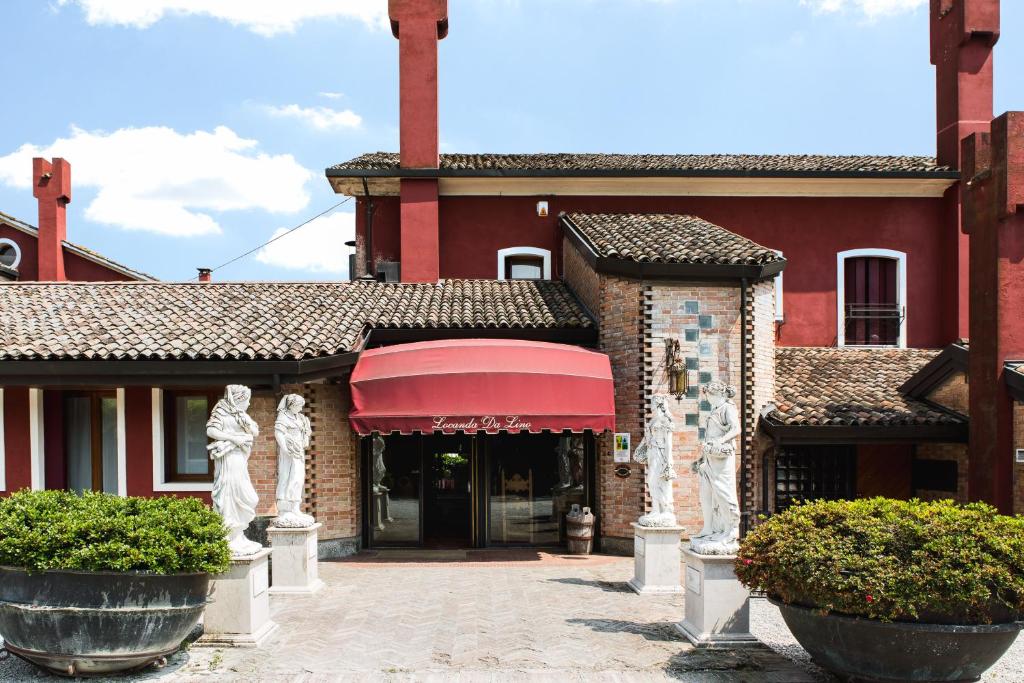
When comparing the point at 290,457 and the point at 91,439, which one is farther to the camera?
the point at 91,439

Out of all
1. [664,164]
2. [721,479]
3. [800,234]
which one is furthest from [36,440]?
[800,234]

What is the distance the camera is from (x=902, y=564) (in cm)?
652

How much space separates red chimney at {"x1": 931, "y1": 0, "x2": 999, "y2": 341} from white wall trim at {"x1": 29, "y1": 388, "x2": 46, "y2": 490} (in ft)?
60.2

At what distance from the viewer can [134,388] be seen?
13.8 metres

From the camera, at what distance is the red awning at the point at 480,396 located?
42.5 feet

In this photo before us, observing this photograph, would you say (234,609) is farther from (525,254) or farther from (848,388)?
(848,388)

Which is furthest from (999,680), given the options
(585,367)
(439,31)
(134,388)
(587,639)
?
(439,31)

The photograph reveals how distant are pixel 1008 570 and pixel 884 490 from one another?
31.4ft

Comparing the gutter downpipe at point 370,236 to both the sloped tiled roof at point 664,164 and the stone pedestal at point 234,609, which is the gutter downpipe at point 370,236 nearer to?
the sloped tiled roof at point 664,164

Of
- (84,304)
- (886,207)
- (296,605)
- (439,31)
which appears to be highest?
(439,31)

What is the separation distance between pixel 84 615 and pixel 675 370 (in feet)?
30.4

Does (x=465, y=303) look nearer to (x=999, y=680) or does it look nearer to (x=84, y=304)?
(x=84, y=304)

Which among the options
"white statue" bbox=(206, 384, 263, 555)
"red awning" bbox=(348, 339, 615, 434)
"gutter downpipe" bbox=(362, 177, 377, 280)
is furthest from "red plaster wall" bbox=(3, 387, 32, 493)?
"gutter downpipe" bbox=(362, 177, 377, 280)

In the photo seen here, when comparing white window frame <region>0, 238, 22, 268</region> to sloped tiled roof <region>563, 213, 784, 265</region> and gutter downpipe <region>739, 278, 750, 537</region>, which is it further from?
gutter downpipe <region>739, 278, 750, 537</region>
